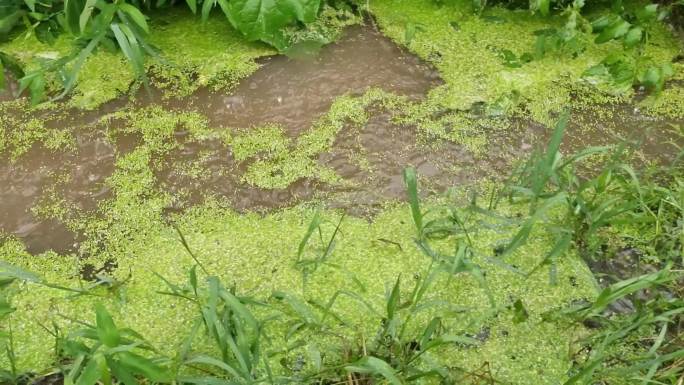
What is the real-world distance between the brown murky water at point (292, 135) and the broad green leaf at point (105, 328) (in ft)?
2.02

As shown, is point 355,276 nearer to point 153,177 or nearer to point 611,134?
point 153,177

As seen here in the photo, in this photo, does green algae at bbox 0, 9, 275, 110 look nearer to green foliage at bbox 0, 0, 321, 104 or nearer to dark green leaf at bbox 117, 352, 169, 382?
green foliage at bbox 0, 0, 321, 104

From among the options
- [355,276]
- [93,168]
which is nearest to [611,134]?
[355,276]

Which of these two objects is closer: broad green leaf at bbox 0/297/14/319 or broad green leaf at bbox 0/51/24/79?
broad green leaf at bbox 0/297/14/319

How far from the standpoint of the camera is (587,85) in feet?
7.16

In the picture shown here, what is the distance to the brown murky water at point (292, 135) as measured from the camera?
1.84 metres

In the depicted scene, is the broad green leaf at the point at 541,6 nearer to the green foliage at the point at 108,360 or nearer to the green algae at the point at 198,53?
the green algae at the point at 198,53

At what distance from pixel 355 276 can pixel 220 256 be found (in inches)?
13.0

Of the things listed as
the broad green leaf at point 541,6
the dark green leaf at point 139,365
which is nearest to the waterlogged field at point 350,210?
the dark green leaf at point 139,365

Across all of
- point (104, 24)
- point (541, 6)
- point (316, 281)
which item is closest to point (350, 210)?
point (316, 281)

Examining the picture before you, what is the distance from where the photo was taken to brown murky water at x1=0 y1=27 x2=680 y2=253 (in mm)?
1844

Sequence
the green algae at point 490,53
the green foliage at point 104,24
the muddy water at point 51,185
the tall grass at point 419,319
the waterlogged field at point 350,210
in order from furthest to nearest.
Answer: the green algae at point 490,53 < the green foliage at point 104,24 < the muddy water at point 51,185 < the waterlogged field at point 350,210 < the tall grass at point 419,319

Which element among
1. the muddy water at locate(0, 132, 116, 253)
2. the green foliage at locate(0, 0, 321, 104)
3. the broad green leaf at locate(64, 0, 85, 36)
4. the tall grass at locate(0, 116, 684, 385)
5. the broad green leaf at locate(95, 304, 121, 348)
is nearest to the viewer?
the broad green leaf at locate(95, 304, 121, 348)

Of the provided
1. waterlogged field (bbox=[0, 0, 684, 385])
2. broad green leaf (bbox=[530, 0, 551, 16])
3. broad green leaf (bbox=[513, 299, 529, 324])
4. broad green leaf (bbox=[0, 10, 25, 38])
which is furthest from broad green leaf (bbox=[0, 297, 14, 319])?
broad green leaf (bbox=[530, 0, 551, 16])
